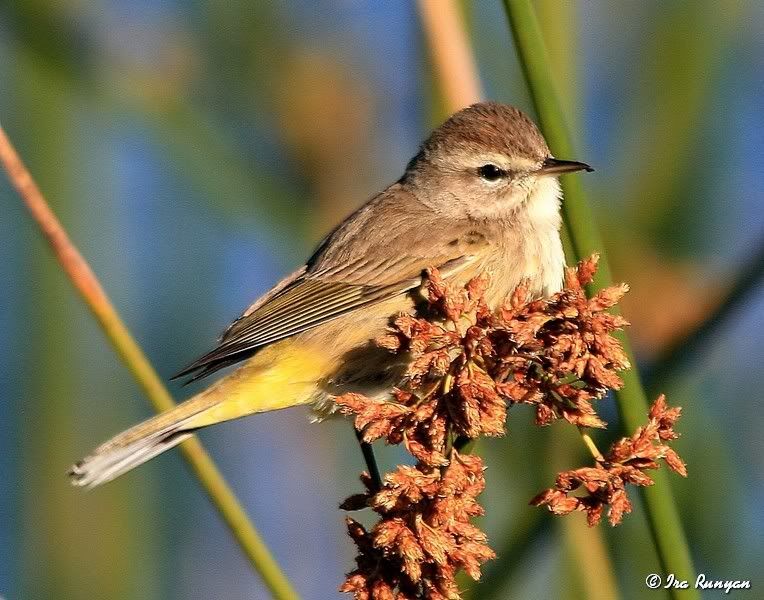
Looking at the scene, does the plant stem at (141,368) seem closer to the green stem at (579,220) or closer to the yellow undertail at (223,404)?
the yellow undertail at (223,404)

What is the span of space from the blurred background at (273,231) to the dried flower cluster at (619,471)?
50 centimetres

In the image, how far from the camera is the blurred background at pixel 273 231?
3.25 metres

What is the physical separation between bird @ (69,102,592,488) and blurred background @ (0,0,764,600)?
0.15 metres

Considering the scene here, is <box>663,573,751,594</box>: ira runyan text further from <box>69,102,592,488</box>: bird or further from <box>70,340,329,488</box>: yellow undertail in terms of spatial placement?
<box>70,340,329,488</box>: yellow undertail

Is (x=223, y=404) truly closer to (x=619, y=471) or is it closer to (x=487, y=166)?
(x=487, y=166)

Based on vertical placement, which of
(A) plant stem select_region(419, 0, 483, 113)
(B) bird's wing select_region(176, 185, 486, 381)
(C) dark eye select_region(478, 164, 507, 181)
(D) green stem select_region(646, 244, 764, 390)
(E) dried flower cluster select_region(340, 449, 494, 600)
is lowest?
(E) dried flower cluster select_region(340, 449, 494, 600)

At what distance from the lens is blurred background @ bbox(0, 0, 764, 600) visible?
3.25 m

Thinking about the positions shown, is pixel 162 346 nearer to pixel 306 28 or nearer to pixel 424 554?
pixel 306 28

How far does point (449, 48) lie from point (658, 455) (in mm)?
1509

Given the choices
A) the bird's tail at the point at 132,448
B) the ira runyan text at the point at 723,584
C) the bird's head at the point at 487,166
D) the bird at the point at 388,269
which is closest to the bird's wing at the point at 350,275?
the bird at the point at 388,269

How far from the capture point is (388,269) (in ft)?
12.5

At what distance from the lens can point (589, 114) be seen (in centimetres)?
396
